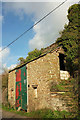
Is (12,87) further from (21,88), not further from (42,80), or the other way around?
(42,80)

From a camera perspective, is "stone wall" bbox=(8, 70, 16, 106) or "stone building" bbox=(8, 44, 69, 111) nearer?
"stone building" bbox=(8, 44, 69, 111)

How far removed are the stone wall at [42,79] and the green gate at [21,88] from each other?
2.78 feet

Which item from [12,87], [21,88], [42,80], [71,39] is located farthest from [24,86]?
[71,39]

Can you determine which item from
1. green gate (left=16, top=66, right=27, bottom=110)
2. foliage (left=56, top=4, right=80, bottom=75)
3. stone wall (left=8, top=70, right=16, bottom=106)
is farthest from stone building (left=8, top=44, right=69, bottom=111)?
stone wall (left=8, top=70, right=16, bottom=106)

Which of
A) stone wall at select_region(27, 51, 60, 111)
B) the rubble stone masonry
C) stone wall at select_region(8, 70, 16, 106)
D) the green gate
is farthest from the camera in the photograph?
stone wall at select_region(8, 70, 16, 106)

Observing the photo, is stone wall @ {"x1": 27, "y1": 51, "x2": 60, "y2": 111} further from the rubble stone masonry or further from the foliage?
the foliage

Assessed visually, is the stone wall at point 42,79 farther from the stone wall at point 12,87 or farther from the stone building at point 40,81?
the stone wall at point 12,87

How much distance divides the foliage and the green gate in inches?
164

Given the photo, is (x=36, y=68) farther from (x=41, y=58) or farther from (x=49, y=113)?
(x=49, y=113)

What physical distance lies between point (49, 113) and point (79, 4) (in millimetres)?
9299

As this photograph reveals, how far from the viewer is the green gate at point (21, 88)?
10406mm

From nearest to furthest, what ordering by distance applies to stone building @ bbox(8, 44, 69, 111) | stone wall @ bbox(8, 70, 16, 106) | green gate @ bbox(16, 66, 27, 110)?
stone building @ bbox(8, 44, 69, 111) < green gate @ bbox(16, 66, 27, 110) < stone wall @ bbox(8, 70, 16, 106)

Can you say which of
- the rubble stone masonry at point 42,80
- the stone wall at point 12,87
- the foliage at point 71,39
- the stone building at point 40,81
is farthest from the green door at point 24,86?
the foliage at point 71,39

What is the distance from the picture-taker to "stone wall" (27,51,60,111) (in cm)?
842
